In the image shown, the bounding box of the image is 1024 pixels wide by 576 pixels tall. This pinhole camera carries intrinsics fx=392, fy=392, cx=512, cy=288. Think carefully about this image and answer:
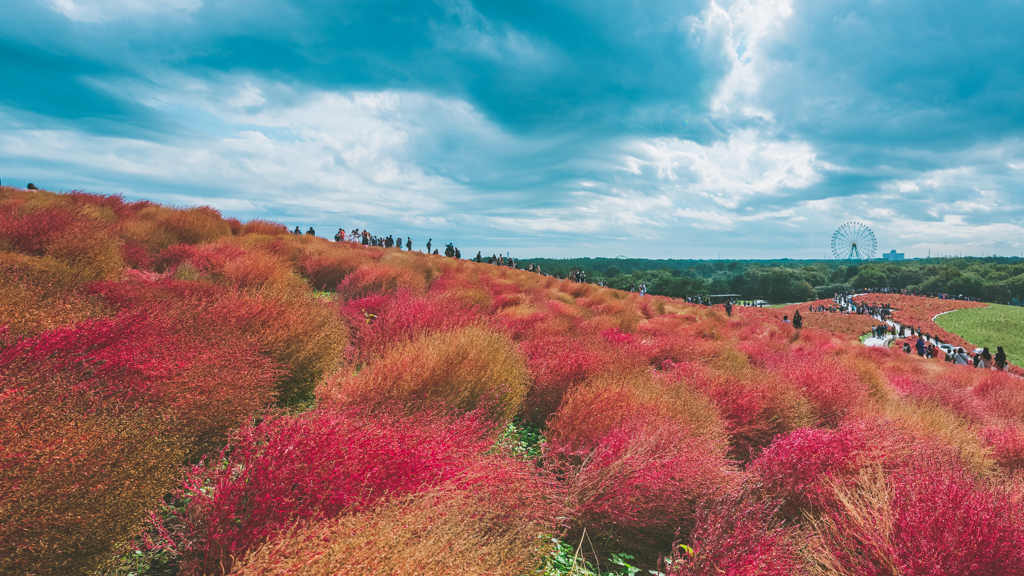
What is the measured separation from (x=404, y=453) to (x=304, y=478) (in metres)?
0.68

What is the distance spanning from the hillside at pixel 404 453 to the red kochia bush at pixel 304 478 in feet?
0.06

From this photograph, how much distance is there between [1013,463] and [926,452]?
146 inches

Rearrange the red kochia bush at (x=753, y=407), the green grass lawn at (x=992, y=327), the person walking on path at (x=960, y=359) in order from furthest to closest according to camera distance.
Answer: the green grass lawn at (x=992, y=327)
the person walking on path at (x=960, y=359)
the red kochia bush at (x=753, y=407)

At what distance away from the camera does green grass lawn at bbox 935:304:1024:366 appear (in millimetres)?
39625

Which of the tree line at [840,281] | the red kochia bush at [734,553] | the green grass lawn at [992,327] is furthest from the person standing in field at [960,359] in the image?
the tree line at [840,281]

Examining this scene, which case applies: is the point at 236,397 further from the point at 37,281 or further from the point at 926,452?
the point at 926,452

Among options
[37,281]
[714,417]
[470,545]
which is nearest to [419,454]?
[470,545]

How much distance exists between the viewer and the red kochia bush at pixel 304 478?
2.37m

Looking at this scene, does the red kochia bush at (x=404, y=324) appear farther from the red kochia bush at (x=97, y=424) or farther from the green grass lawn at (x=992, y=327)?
the green grass lawn at (x=992, y=327)

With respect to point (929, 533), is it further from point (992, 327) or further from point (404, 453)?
point (992, 327)

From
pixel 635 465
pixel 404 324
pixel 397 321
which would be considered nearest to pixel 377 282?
pixel 397 321

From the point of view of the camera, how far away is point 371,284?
427 inches

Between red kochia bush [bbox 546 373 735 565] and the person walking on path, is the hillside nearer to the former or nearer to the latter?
red kochia bush [bbox 546 373 735 565]

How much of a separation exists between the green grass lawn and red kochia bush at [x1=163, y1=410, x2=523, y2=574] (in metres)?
53.8
